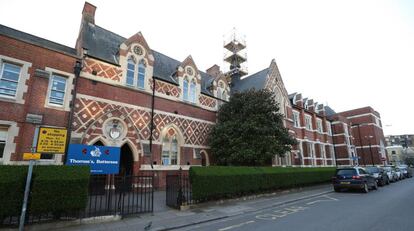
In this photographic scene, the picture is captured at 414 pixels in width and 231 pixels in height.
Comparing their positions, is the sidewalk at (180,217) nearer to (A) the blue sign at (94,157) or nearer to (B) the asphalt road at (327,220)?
(B) the asphalt road at (327,220)

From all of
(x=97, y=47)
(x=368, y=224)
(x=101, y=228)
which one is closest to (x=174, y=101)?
(x=97, y=47)

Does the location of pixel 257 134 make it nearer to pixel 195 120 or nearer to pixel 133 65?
pixel 195 120

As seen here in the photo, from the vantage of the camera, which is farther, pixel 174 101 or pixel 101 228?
pixel 174 101

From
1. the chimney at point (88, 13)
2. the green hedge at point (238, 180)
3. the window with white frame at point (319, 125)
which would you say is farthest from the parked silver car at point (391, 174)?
the chimney at point (88, 13)

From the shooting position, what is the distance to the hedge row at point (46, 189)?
654cm

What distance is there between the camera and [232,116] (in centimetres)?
1998

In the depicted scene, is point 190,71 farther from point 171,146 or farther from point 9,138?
point 9,138

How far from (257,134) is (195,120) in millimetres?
5499

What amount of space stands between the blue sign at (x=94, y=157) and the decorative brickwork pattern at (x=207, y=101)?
38.3ft

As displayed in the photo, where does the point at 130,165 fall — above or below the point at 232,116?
below

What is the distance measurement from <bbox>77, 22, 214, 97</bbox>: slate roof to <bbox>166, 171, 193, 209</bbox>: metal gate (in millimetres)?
9442

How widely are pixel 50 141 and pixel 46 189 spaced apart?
1574 millimetres

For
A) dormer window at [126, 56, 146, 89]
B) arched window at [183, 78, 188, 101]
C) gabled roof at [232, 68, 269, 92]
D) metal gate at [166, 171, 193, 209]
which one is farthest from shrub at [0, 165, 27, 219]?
gabled roof at [232, 68, 269, 92]

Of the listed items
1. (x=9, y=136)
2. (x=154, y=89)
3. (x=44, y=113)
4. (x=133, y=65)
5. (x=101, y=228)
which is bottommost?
(x=101, y=228)
